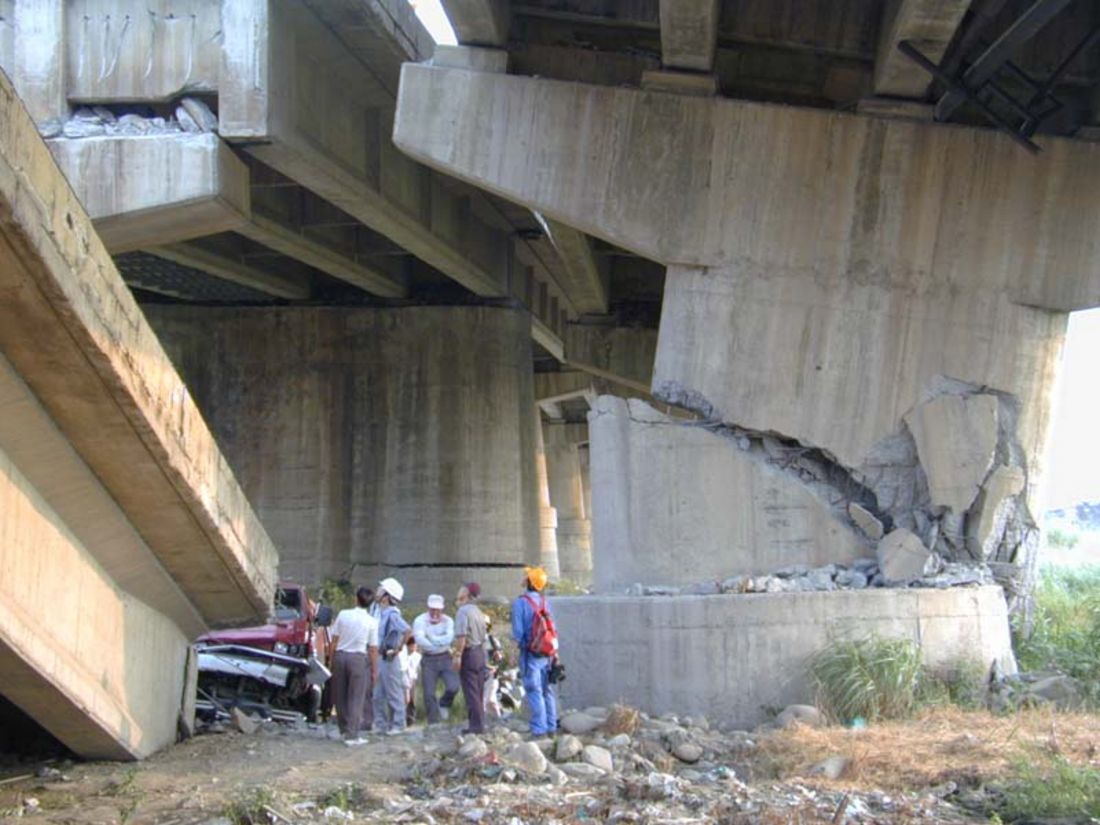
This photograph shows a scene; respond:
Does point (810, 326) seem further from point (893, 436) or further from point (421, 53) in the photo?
point (421, 53)

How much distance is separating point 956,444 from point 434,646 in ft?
15.0

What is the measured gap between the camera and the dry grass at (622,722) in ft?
31.7

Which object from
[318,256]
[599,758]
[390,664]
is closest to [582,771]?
[599,758]

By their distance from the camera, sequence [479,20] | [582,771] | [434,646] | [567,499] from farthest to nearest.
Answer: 1. [567,499]
2. [479,20]
3. [434,646]
4. [582,771]

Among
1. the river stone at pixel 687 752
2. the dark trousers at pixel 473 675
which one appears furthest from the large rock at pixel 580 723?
the river stone at pixel 687 752

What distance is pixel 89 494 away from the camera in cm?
838

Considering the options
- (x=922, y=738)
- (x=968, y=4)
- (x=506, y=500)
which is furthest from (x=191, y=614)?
(x=506, y=500)

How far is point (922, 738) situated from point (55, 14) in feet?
40.6

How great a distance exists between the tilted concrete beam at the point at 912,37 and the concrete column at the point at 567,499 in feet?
120

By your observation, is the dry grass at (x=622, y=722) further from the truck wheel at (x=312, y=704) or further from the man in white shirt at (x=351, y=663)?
the truck wheel at (x=312, y=704)

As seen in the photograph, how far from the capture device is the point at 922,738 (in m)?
9.15

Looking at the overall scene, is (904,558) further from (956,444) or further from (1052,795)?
(1052,795)

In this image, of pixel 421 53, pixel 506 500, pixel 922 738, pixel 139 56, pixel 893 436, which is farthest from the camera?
pixel 506 500

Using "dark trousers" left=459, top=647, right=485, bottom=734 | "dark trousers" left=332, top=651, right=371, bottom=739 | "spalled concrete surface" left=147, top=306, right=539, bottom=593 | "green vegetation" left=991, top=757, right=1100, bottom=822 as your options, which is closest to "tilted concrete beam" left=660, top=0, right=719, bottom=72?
"dark trousers" left=459, top=647, right=485, bottom=734
